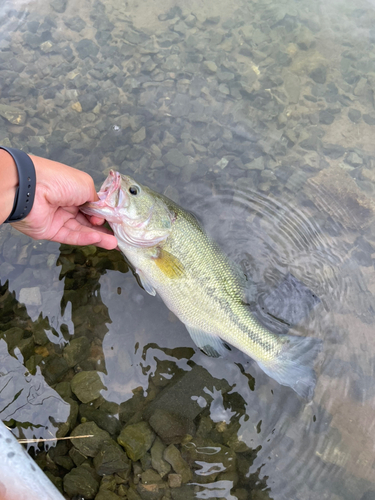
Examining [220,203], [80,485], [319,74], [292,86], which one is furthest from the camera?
[319,74]

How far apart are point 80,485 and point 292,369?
192 centimetres

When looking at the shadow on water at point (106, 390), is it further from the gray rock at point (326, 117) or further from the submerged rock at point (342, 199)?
the gray rock at point (326, 117)

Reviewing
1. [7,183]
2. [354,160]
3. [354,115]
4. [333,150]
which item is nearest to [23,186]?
[7,183]

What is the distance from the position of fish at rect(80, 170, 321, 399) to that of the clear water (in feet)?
0.91

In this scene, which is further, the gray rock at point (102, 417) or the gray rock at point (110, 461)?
the gray rock at point (102, 417)

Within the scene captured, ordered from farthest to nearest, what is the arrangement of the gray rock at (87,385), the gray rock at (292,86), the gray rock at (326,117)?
1. the gray rock at (292,86)
2. the gray rock at (326,117)
3. the gray rock at (87,385)

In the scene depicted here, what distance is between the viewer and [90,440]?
302cm

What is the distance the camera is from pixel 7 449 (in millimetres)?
1938

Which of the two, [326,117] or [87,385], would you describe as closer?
[87,385]

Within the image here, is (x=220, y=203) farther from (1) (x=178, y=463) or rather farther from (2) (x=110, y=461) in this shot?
(2) (x=110, y=461)

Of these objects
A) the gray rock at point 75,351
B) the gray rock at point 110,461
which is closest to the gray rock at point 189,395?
the gray rock at point 110,461

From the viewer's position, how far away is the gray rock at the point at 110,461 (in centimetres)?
292

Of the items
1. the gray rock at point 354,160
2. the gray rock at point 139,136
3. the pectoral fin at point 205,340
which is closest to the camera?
the pectoral fin at point 205,340

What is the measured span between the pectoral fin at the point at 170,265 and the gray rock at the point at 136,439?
4.27 feet
